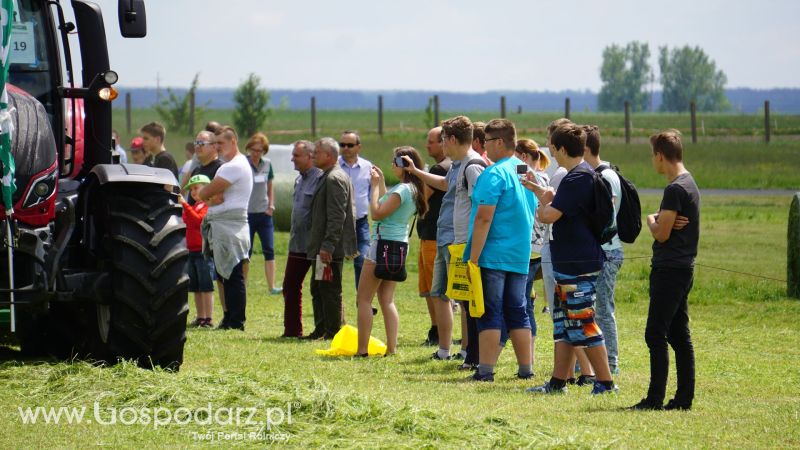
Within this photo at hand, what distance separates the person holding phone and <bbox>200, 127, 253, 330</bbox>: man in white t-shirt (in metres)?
2.16

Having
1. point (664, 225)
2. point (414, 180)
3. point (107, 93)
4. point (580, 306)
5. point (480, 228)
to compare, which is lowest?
point (580, 306)

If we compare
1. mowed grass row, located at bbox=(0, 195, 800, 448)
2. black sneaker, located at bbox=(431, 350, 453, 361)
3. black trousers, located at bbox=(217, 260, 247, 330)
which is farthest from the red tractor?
black trousers, located at bbox=(217, 260, 247, 330)

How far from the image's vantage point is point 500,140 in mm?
9078

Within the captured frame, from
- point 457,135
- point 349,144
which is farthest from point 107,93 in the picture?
point 349,144

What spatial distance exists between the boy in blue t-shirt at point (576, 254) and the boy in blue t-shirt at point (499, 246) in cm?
64

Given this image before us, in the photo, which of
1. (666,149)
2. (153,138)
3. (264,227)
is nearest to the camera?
(666,149)

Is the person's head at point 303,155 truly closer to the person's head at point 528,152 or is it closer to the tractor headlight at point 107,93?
the person's head at point 528,152

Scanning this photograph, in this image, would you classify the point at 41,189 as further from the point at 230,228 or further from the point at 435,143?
the point at 230,228

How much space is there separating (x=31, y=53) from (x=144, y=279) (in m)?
1.98

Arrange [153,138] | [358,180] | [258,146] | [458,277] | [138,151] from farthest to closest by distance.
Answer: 1. [138,151]
2. [258,146]
3. [153,138]
4. [358,180]
5. [458,277]

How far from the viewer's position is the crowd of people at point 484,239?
796 cm

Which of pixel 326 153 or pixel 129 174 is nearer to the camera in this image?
pixel 129 174

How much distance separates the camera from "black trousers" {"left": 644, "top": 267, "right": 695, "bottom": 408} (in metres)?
7.83

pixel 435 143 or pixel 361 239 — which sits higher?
pixel 435 143
